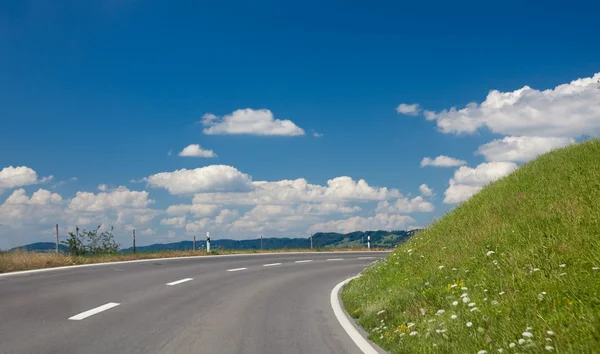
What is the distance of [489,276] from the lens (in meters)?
9.14

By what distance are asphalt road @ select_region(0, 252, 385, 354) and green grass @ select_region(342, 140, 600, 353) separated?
102 centimetres

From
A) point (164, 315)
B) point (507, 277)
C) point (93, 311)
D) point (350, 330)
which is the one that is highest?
point (507, 277)

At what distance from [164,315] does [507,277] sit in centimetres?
584

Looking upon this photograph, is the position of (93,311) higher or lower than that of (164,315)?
higher

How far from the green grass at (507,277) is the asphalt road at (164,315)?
3.36 feet

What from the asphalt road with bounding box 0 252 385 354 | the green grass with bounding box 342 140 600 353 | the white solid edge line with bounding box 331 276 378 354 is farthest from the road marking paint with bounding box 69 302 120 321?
the green grass with bounding box 342 140 600 353

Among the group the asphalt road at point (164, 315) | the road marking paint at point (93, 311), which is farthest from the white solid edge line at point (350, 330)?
the road marking paint at point (93, 311)

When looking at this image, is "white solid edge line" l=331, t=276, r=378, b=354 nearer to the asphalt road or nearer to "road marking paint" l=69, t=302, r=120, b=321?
the asphalt road

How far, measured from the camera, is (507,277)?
28.5ft

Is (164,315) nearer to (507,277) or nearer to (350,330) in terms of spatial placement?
(350,330)

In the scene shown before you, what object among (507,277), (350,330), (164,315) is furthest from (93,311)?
(507,277)

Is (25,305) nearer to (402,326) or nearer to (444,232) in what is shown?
Result: (402,326)

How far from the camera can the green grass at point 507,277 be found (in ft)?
21.4

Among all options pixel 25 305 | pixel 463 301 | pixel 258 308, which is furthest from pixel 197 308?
pixel 463 301
